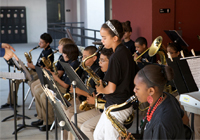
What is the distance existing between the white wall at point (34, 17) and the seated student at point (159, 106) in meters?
8.00

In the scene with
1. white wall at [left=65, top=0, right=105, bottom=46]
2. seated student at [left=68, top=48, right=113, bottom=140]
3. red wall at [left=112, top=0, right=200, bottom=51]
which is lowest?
seated student at [left=68, top=48, right=113, bottom=140]

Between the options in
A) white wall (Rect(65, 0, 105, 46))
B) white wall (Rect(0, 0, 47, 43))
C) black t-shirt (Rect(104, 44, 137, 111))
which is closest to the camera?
black t-shirt (Rect(104, 44, 137, 111))

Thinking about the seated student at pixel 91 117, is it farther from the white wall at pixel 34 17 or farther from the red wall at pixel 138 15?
the white wall at pixel 34 17

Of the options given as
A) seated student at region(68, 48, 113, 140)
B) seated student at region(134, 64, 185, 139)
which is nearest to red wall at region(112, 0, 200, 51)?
seated student at region(68, 48, 113, 140)

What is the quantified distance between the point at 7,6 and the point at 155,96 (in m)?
9.13

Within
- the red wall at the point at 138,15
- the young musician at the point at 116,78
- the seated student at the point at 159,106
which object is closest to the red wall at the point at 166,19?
the red wall at the point at 138,15

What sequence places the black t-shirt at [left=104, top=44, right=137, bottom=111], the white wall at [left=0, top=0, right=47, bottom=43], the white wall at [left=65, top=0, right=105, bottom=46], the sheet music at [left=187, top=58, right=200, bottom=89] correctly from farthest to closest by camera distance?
the white wall at [left=65, top=0, right=105, bottom=46] → the white wall at [left=0, top=0, right=47, bottom=43] → the sheet music at [left=187, top=58, right=200, bottom=89] → the black t-shirt at [left=104, top=44, right=137, bottom=111]

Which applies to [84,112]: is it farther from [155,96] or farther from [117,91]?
[155,96]

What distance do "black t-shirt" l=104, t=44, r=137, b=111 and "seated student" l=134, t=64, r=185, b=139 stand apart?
500 mm

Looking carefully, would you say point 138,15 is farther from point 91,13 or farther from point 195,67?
point 91,13

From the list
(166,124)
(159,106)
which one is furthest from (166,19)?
(166,124)

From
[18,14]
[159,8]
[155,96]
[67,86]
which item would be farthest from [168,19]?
[18,14]

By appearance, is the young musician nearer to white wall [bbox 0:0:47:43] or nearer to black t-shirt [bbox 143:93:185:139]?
black t-shirt [bbox 143:93:185:139]

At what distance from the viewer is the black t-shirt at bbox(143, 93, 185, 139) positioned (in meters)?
1.64
